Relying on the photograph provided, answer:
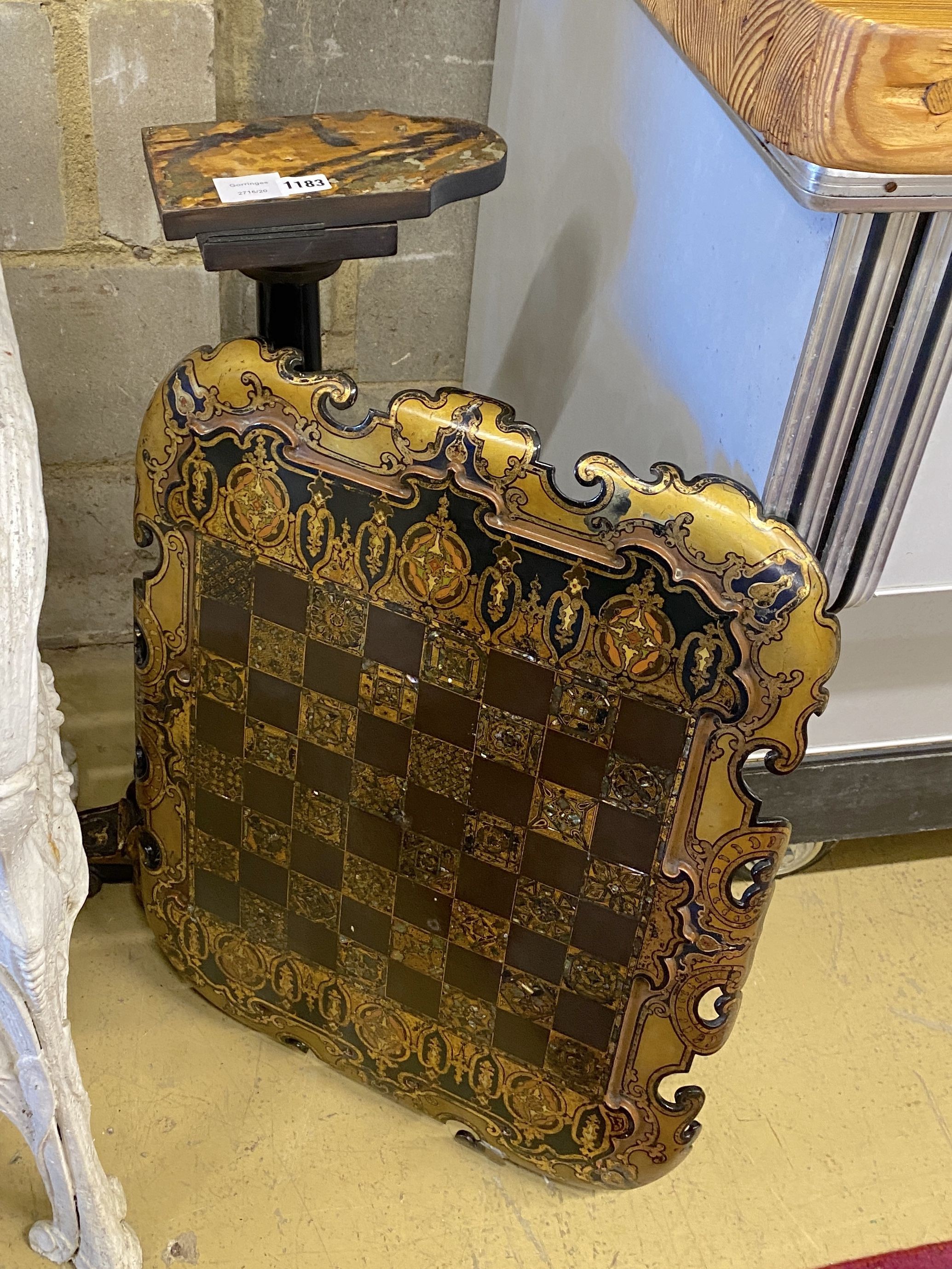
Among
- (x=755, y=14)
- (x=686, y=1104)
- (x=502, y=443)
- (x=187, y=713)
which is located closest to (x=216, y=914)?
(x=187, y=713)

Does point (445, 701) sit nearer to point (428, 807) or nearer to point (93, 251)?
point (428, 807)

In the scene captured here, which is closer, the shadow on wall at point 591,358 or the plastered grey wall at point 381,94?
the shadow on wall at point 591,358

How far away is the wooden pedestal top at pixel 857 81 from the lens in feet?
2.41

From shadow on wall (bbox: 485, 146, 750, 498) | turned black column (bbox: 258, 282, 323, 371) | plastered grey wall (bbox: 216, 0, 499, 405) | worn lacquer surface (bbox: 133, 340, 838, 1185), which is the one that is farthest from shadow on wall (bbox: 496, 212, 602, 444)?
worn lacquer surface (bbox: 133, 340, 838, 1185)

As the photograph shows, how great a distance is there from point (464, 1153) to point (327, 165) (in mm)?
901

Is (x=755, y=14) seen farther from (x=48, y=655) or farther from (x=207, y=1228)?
(x=48, y=655)

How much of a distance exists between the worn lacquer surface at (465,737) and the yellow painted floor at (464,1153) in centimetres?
6

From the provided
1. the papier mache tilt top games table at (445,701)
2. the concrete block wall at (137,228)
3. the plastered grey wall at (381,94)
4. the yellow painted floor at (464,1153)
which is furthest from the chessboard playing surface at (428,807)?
the plastered grey wall at (381,94)

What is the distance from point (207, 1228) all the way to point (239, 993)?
21 cm

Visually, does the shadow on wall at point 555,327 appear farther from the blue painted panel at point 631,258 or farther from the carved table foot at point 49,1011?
the carved table foot at point 49,1011

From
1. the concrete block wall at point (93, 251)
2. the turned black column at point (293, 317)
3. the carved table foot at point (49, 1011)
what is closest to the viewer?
the carved table foot at point (49, 1011)

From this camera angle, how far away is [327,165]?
1014 millimetres

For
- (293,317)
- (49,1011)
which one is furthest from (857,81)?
(49,1011)

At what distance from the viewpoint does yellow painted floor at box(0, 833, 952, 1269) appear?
1129 millimetres
